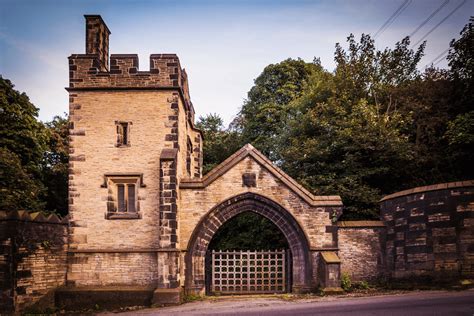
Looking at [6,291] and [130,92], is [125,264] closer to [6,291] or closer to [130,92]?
[6,291]

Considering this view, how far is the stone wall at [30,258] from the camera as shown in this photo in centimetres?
1264

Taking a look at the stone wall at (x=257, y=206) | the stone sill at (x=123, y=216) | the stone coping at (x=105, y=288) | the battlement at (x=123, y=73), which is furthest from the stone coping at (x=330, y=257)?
the battlement at (x=123, y=73)

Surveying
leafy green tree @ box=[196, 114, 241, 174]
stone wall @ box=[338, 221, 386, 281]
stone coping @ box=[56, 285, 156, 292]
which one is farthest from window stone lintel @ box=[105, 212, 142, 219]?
leafy green tree @ box=[196, 114, 241, 174]

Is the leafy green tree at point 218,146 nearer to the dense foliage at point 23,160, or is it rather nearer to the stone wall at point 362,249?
the dense foliage at point 23,160

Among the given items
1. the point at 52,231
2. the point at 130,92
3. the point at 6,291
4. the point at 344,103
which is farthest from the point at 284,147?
the point at 6,291

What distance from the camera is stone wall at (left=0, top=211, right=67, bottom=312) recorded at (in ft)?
41.5

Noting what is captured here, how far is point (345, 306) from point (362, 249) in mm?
4557

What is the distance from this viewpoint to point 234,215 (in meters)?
16.3

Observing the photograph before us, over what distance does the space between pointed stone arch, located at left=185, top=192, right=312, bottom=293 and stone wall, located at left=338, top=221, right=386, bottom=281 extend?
1415 mm

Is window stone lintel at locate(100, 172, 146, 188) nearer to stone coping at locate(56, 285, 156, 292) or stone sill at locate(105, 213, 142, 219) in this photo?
stone sill at locate(105, 213, 142, 219)

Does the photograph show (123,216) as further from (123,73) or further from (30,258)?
(123,73)

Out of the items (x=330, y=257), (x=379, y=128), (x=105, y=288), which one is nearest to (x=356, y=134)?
(x=379, y=128)

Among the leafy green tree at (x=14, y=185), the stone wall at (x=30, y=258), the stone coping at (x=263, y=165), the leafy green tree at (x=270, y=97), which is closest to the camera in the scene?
the stone wall at (x=30, y=258)

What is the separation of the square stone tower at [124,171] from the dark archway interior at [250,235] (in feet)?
19.9
